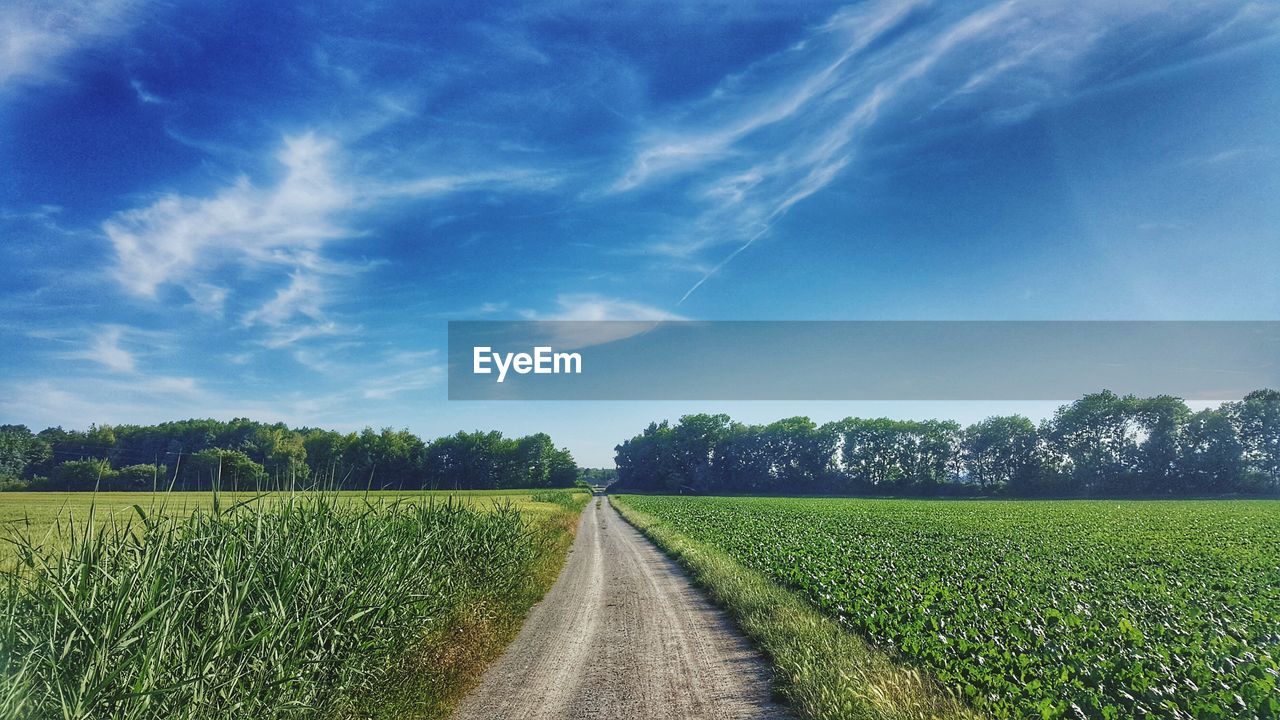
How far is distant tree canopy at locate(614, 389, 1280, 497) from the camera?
10406 cm

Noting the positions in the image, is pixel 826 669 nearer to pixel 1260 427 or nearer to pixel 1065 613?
pixel 1065 613

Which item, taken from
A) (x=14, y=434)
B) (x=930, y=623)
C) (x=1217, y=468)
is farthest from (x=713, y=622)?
(x=1217, y=468)

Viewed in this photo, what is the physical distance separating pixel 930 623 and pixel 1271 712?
516 cm

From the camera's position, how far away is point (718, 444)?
156 metres

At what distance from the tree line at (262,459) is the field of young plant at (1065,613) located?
367 inches

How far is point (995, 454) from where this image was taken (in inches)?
5182

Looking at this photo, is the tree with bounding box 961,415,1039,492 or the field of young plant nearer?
the field of young plant

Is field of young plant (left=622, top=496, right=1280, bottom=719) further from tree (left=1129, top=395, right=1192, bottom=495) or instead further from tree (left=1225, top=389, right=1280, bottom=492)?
tree (left=1225, top=389, right=1280, bottom=492)

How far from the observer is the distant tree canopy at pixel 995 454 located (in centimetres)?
10406

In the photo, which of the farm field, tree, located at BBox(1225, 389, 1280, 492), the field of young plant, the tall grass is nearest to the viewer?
the tall grass

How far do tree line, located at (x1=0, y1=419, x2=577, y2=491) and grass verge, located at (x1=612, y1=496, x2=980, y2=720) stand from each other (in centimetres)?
676

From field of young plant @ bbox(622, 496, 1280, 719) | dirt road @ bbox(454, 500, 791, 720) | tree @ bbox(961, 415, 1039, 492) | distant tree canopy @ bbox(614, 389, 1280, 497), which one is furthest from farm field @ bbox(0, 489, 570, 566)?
tree @ bbox(961, 415, 1039, 492)

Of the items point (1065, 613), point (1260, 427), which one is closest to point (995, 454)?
point (1260, 427)

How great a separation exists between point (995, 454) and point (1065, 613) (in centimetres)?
13809
